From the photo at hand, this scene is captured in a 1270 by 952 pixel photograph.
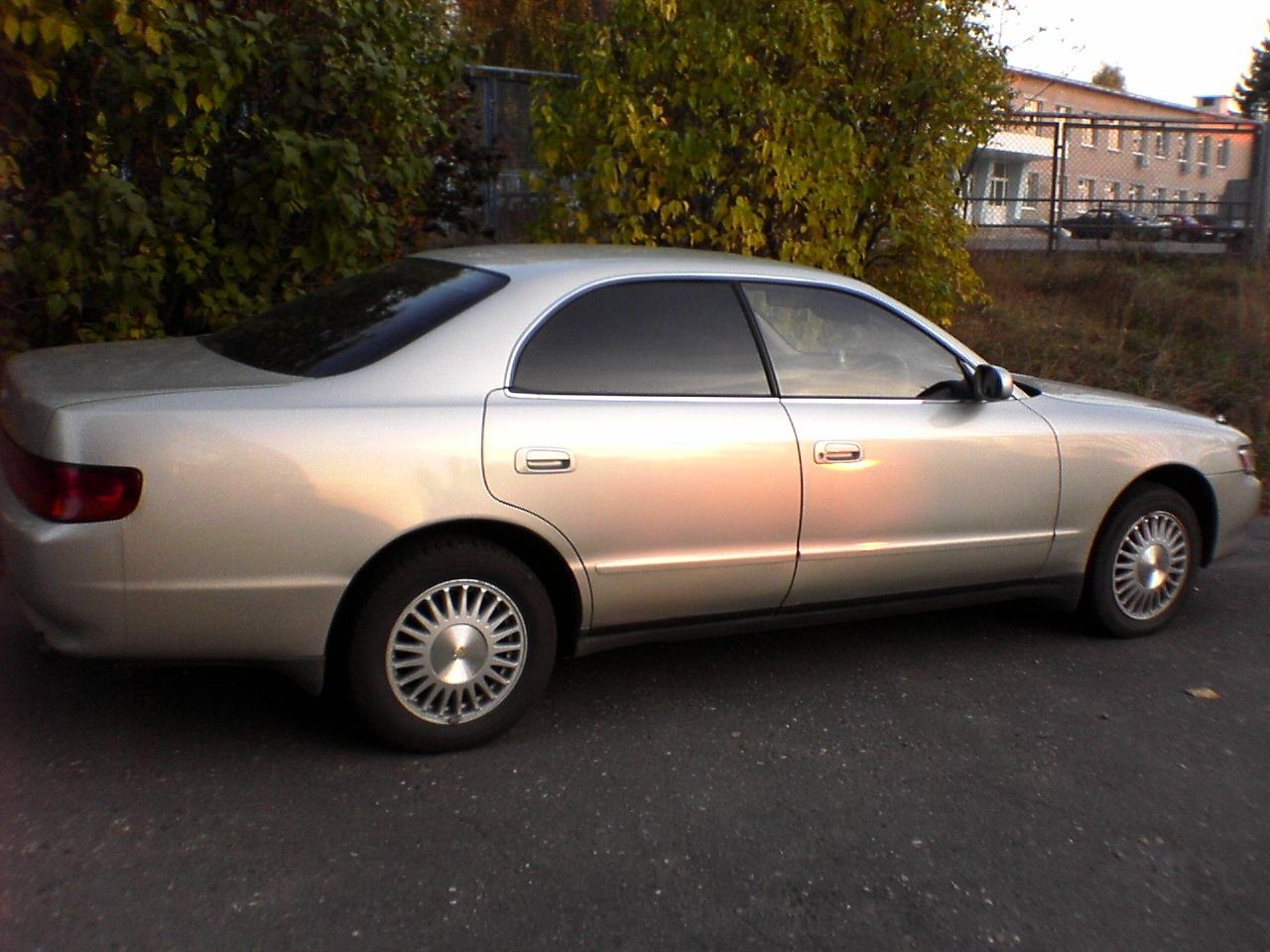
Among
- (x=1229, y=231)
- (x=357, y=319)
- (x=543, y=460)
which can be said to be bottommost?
(x=543, y=460)

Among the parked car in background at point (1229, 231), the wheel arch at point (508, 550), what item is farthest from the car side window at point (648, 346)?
the parked car in background at point (1229, 231)

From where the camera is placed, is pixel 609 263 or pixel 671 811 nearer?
pixel 671 811

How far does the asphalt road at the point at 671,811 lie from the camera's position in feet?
11.0

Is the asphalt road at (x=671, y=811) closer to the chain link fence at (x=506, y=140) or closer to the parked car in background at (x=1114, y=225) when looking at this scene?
the chain link fence at (x=506, y=140)

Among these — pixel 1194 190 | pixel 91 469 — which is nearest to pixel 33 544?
pixel 91 469

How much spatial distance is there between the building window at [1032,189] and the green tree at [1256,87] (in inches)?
2351

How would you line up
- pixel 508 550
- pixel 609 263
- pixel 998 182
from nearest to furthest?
pixel 508 550, pixel 609 263, pixel 998 182

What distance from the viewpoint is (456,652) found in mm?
4234

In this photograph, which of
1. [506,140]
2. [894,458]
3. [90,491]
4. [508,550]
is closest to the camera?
[90,491]

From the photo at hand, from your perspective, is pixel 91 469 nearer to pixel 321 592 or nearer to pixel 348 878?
pixel 321 592

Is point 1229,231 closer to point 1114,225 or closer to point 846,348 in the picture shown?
point 1114,225

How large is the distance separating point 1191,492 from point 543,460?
10.3ft

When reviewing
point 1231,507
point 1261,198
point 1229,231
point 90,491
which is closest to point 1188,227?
point 1229,231

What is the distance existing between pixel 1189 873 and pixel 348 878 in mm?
2205
